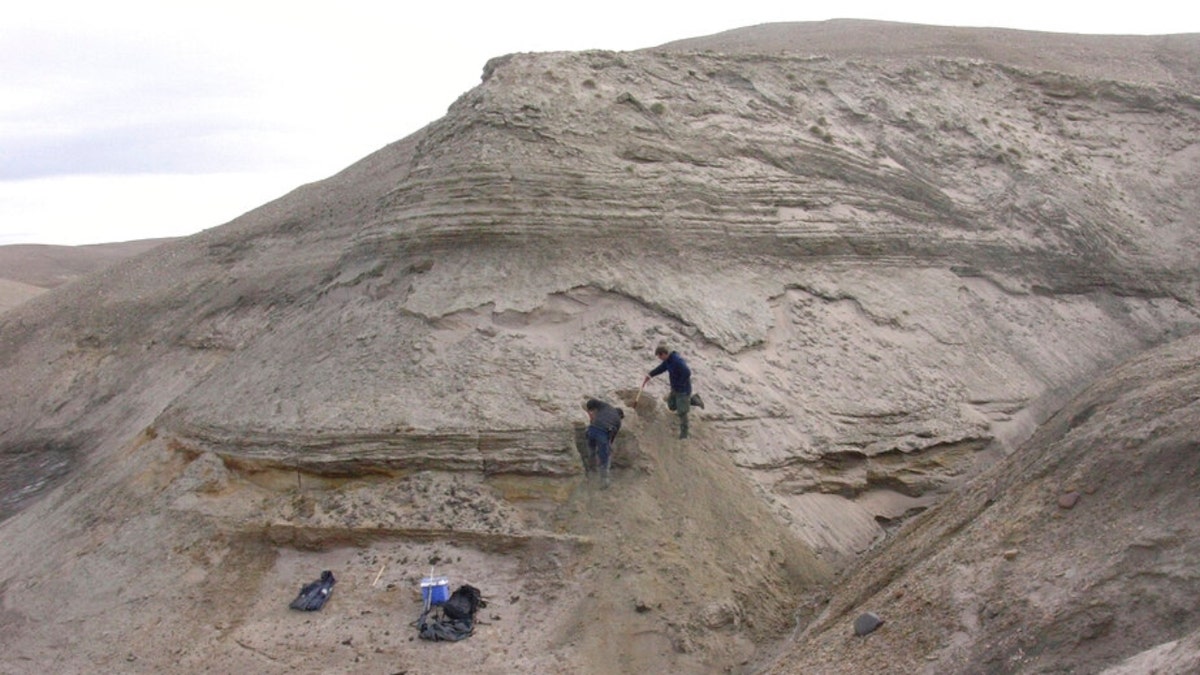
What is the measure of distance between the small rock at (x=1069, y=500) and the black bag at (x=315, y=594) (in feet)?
20.0

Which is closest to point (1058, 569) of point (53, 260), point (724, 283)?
point (724, 283)

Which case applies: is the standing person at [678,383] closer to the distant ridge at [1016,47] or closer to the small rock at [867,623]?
the small rock at [867,623]

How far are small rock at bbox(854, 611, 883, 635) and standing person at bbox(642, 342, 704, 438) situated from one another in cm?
352

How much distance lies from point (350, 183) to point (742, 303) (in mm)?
11565

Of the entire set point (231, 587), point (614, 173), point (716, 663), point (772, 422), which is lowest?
point (716, 663)

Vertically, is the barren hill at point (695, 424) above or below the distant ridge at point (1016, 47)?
below

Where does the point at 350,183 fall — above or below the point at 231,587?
above

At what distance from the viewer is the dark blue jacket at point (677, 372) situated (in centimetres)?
1118

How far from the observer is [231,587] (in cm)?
1040

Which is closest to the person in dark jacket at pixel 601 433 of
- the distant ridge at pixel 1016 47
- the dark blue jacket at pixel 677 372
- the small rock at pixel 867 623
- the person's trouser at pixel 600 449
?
the person's trouser at pixel 600 449

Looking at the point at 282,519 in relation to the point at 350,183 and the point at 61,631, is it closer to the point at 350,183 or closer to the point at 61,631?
the point at 61,631

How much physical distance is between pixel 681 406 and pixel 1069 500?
4071 millimetres

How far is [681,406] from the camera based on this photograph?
11.3m

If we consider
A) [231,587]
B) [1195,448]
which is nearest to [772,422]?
[1195,448]
